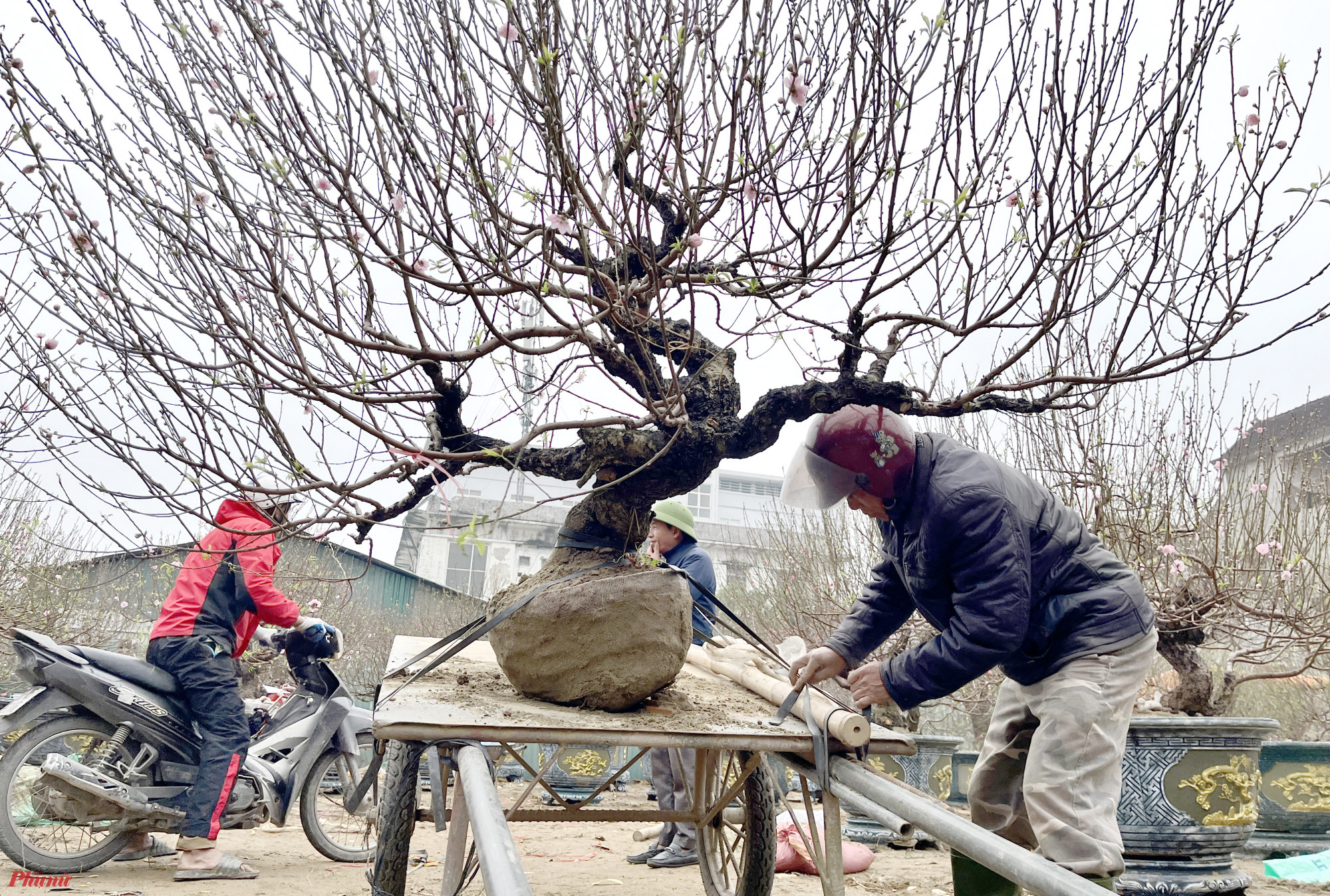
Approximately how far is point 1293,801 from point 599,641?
5.41 metres

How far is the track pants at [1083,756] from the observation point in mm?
2215

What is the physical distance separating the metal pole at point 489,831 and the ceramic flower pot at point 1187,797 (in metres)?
3.39

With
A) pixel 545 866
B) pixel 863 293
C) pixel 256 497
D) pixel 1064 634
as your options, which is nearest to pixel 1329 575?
pixel 1064 634

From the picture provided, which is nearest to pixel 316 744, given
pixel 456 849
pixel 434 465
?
pixel 456 849

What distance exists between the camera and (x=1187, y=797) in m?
4.00

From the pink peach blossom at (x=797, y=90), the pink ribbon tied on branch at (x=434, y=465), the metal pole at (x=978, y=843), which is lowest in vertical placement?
the metal pole at (x=978, y=843)

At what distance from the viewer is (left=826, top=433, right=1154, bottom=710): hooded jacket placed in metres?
2.30

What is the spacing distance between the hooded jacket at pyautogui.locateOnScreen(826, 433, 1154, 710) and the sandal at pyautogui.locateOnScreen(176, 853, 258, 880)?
11.2 feet

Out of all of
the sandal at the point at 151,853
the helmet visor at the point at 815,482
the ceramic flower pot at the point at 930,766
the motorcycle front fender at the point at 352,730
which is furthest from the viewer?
the ceramic flower pot at the point at 930,766

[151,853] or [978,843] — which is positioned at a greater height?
[978,843]

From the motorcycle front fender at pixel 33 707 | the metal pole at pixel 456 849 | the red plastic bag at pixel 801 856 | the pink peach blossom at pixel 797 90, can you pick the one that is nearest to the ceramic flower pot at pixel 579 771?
the red plastic bag at pixel 801 856

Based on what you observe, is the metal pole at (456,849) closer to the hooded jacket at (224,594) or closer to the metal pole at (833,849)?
the metal pole at (833,849)

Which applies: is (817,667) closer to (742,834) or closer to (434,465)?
(434,465)

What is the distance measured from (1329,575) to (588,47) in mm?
5947
